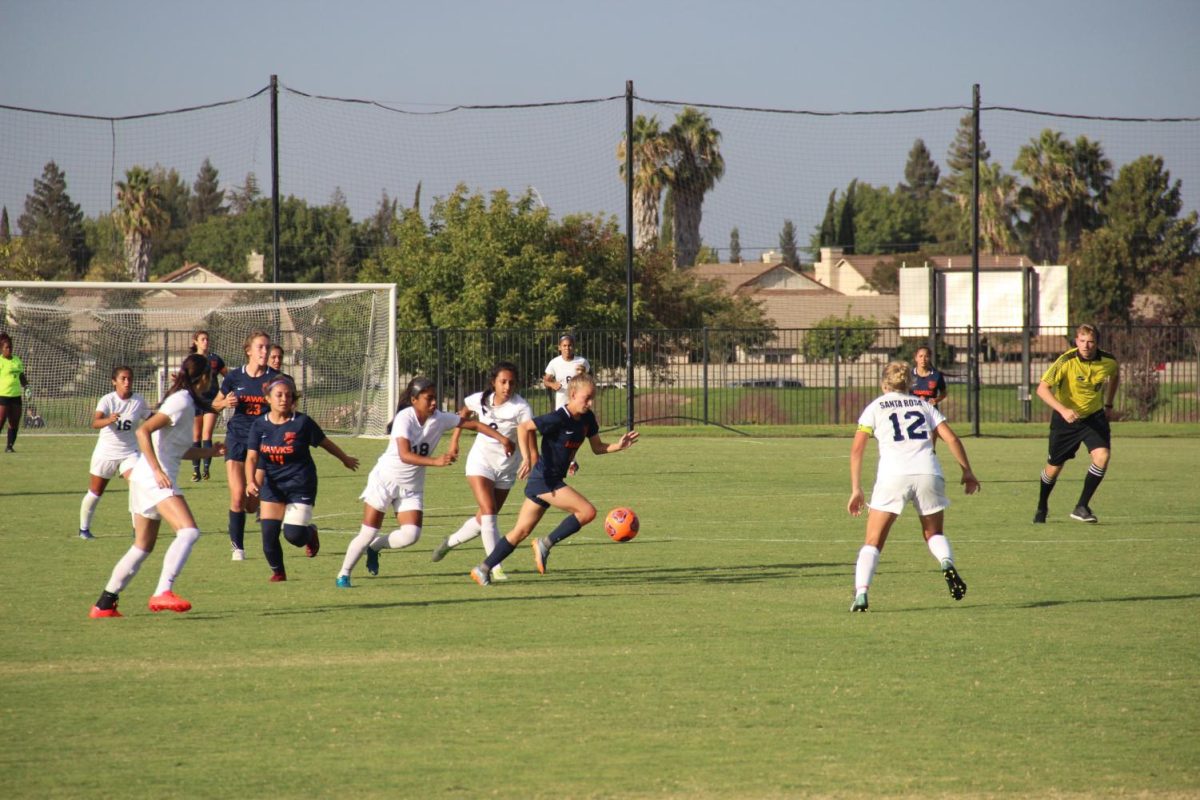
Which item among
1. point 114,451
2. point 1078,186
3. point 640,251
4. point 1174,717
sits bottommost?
point 1174,717

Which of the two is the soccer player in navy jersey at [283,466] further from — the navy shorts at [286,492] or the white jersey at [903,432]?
the white jersey at [903,432]

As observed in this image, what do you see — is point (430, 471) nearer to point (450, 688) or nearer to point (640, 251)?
point (450, 688)

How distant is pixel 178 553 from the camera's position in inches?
378

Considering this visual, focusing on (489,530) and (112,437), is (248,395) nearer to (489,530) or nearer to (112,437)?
(112,437)

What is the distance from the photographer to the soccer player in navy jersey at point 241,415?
12.8 m

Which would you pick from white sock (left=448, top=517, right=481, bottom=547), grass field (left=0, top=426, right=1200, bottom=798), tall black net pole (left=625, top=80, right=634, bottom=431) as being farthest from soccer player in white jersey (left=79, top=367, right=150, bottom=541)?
tall black net pole (left=625, top=80, right=634, bottom=431)

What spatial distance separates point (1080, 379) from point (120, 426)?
10.1 meters

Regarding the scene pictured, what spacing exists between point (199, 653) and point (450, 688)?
6.00 ft

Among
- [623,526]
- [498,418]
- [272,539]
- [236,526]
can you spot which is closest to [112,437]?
[236,526]

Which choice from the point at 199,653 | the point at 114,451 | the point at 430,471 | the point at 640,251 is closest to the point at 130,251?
the point at 640,251

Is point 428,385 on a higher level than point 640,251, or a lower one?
lower

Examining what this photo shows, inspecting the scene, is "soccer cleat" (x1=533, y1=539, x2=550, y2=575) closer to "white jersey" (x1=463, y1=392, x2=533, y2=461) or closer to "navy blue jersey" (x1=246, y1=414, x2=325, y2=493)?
"white jersey" (x1=463, y1=392, x2=533, y2=461)

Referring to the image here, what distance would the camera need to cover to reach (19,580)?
38.0 ft

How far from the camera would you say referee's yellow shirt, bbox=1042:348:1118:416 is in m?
15.8
